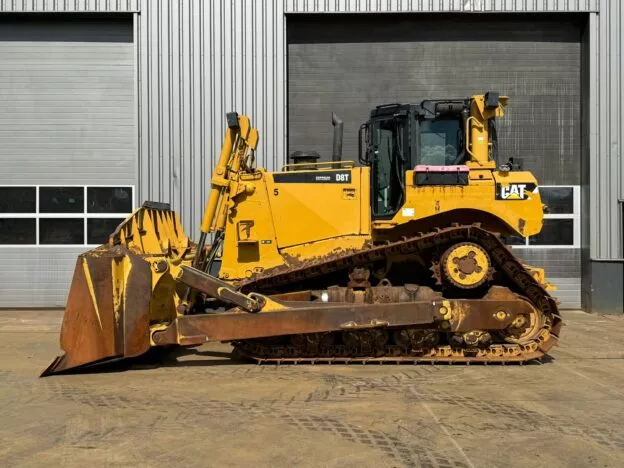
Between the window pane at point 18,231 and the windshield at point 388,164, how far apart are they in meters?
7.85

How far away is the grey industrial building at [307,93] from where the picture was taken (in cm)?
1166

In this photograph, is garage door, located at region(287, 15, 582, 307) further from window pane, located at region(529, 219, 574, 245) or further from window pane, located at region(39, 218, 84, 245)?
window pane, located at region(39, 218, 84, 245)

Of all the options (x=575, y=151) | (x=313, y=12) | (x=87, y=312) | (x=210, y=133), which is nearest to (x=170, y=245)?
(x=87, y=312)

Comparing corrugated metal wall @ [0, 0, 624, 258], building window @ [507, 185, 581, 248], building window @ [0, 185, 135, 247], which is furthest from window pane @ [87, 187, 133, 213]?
building window @ [507, 185, 581, 248]

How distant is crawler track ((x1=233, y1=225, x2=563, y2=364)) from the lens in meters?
6.81

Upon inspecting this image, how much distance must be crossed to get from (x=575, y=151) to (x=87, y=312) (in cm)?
1003

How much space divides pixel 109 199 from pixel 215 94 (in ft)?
9.96

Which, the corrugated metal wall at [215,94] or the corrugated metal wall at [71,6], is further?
the corrugated metal wall at [71,6]

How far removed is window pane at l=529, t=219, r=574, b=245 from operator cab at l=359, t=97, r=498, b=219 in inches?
222

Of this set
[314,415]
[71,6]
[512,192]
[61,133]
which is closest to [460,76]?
[512,192]

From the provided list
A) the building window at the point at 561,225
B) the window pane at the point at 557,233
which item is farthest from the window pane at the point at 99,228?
the window pane at the point at 557,233

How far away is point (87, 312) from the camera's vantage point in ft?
20.9

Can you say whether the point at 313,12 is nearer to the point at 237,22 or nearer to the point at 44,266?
the point at 237,22

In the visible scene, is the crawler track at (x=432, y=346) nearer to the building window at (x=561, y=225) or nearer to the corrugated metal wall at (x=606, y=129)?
the building window at (x=561, y=225)
